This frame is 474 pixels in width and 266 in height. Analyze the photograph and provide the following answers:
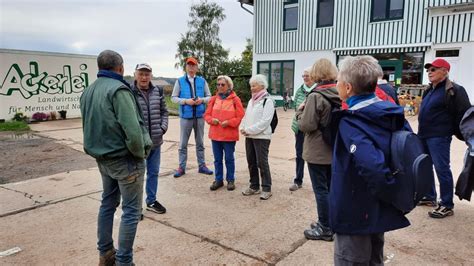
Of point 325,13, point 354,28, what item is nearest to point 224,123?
point 354,28

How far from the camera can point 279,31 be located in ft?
61.0

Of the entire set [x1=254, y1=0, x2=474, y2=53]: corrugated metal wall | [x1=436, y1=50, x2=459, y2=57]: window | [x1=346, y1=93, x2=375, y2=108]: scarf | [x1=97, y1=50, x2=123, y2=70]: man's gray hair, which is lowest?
[x1=346, y1=93, x2=375, y2=108]: scarf

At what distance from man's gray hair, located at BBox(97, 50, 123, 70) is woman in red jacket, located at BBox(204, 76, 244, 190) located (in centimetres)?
227

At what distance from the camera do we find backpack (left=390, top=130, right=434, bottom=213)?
6.07 feet

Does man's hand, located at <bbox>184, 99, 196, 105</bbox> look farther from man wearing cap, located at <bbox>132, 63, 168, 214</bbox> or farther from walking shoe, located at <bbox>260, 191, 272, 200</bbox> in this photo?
walking shoe, located at <bbox>260, 191, 272, 200</bbox>

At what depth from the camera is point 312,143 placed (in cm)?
341

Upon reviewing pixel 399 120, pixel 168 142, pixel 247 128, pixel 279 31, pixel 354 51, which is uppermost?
pixel 279 31

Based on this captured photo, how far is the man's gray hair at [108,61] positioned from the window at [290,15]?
1649cm

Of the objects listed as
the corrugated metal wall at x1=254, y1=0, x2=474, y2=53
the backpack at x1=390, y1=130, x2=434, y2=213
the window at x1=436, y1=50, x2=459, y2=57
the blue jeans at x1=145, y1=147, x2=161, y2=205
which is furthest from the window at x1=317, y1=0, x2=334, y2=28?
the backpack at x1=390, y1=130, x2=434, y2=213

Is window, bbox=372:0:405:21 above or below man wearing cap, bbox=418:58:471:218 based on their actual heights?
above

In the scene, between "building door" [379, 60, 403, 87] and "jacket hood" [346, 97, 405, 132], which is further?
"building door" [379, 60, 403, 87]

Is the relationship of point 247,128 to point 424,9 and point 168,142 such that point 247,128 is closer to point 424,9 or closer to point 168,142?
point 168,142

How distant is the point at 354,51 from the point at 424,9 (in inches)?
125

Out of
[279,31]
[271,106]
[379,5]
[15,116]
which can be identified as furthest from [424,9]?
[15,116]
